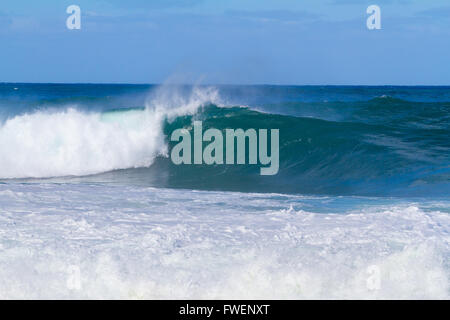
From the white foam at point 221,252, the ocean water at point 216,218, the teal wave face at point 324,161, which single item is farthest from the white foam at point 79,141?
the white foam at point 221,252

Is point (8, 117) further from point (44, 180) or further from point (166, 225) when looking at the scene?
point (166, 225)

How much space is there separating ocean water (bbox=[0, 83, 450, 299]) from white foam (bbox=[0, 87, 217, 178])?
0.04 m

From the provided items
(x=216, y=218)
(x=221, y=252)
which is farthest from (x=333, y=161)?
(x=221, y=252)

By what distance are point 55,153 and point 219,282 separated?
352 inches

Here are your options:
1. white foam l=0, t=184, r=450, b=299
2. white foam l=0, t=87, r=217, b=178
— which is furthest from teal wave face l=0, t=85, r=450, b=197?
white foam l=0, t=184, r=450, b=299

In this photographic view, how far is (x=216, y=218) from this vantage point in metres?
6.10

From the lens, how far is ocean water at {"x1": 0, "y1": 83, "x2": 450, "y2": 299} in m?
4.32

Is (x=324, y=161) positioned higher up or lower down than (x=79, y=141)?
lower down

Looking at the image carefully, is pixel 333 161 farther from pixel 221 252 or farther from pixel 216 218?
pixel 221 252

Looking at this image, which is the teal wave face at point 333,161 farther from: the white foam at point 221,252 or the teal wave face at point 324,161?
the white foam at point 221,252

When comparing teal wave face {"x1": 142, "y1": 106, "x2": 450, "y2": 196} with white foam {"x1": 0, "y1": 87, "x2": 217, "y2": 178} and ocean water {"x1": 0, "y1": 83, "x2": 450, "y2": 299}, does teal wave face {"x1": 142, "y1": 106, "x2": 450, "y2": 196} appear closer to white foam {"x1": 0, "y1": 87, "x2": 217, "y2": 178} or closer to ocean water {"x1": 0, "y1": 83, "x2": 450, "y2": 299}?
ocean water {"x1": 0, "y1": 83, "x2": 450, "y2": 299}

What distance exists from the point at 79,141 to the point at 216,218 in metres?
7.74

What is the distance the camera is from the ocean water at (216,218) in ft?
14.2

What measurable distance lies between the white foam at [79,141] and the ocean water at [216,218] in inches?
1.4
